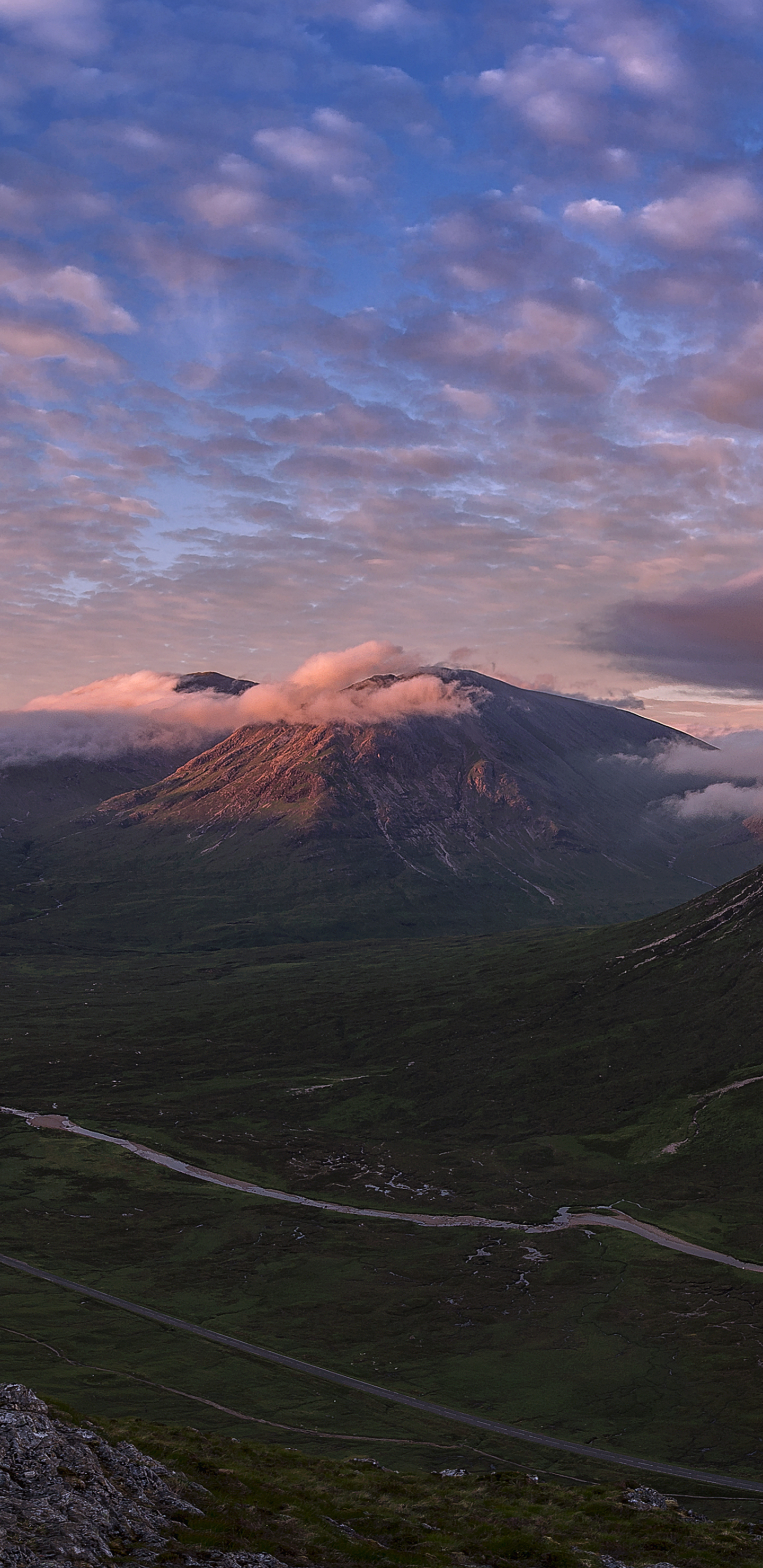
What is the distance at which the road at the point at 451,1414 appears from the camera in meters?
135

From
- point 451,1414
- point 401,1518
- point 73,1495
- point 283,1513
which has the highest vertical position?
point 73,1495

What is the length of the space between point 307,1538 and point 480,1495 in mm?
43775

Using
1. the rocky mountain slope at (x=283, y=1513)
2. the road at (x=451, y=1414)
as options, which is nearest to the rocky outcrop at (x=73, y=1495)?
the rocky mountain slope at (x=283, y=1513)

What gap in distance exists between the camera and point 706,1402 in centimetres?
16050

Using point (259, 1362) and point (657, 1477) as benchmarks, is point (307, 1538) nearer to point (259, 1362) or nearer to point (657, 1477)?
point (657, 1477)

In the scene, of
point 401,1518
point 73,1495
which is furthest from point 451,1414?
point 73,1495

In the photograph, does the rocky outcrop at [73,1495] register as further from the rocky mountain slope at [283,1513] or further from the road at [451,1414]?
the road at [451,1414]

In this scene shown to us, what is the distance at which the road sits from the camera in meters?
135

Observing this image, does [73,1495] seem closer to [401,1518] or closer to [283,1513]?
[283,1513]

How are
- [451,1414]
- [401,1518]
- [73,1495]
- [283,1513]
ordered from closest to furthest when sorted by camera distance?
[73,1495] < [283,1513] < [401,1518] < [451,1414]

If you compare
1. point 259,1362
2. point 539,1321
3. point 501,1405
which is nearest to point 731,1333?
point 539,1321

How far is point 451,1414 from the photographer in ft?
504

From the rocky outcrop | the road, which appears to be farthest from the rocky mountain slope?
the road

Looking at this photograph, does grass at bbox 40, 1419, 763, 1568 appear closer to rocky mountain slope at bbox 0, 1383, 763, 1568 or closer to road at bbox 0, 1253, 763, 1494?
rocky mountain slope at bbox 0, 1383, 763, 1568
